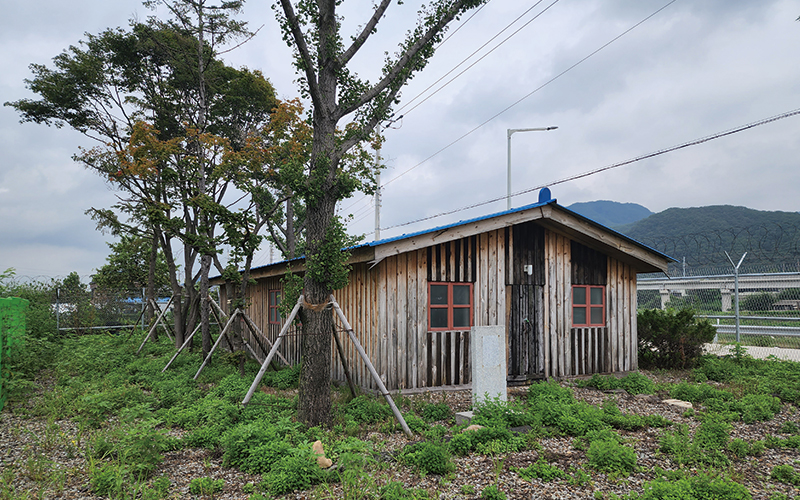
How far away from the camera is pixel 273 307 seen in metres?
14.1

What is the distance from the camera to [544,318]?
434 inches

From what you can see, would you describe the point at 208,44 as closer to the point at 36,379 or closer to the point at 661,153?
the point at 36,379

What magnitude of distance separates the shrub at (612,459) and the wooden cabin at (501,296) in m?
4.29

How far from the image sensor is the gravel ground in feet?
15.7

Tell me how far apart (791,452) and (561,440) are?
9.68 feet

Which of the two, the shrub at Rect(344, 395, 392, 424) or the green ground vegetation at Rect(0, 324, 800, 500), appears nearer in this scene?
the green ground vegetation at Rect(0, 324, 800, 500)

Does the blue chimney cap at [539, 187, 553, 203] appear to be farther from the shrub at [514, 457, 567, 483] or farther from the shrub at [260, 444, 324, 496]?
the shrub at [260, 444, 324, 496]

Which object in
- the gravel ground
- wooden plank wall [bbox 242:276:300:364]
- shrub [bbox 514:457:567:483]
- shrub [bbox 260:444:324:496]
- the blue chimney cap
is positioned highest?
the blue chimney cap

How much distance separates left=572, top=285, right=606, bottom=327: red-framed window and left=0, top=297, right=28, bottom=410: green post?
12.1 m

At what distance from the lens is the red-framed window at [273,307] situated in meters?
14.2

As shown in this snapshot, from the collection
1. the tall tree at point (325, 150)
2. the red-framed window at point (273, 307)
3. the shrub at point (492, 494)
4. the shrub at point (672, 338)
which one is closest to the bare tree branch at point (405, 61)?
the tall tree at point (325, 150)

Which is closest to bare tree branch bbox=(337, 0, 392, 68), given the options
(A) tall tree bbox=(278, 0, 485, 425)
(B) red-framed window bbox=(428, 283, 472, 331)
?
(A) tall tree bbox=(278, 0, 485, 425)

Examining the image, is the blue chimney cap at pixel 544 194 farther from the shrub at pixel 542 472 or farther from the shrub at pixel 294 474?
the shrub at pixel 294 474

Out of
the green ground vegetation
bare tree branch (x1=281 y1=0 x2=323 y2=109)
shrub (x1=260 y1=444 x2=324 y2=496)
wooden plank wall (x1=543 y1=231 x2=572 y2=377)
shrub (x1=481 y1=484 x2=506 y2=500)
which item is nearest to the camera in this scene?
shrub (x1=481 y1=484 x2=506 y2=500)
